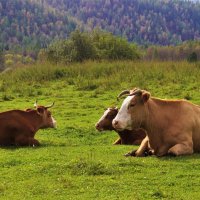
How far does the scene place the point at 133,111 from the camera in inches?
408

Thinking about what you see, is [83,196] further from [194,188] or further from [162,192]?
[194,188]

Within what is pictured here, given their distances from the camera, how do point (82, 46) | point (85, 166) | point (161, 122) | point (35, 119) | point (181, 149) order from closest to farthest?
point (85, 166), point (181, 149), point (161, 122), point (35, 119), point (82, 46)

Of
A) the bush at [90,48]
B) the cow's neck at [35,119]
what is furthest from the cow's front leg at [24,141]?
the bush at [90,48]

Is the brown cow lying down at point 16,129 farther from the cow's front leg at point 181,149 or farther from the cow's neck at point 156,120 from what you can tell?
the cow's front leg at point 181,149

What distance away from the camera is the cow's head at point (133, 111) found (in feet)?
33.7

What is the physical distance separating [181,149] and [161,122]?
0.79 metres

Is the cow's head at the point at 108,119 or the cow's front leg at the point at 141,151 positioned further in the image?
the cow's head at the point at 108,119

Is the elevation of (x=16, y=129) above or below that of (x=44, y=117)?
above

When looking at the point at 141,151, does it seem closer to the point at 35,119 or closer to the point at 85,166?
the point at 85,166

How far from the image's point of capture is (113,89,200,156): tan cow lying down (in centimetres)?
1021

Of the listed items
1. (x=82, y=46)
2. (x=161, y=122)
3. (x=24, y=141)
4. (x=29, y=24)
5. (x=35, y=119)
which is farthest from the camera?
(x=29, y=24)

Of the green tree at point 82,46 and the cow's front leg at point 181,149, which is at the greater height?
the cow's front leg at point 181,149

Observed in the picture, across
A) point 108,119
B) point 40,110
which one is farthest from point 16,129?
point 108,119

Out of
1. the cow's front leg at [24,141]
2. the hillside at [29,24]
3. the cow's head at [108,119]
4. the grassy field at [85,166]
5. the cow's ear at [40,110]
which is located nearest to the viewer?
the grassy field at [85,166]
